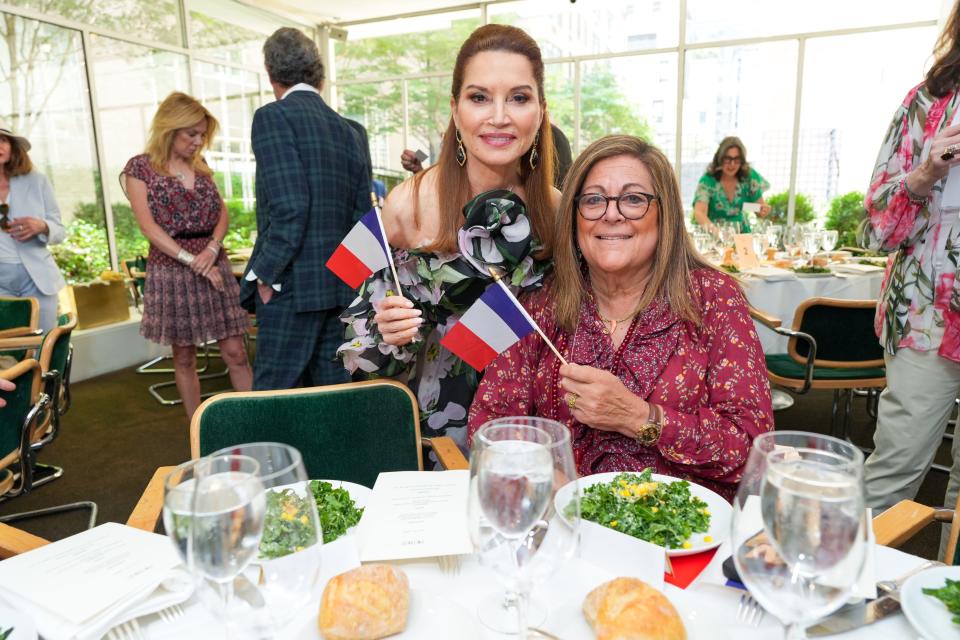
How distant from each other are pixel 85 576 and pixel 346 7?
986cm

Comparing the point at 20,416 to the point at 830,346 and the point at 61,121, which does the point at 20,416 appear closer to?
the point at 830,346

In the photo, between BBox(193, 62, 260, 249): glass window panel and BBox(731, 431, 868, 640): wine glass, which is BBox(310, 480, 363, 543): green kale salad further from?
BBox(193, 62, 260, 249): glass window panel

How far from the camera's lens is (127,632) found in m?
0.79

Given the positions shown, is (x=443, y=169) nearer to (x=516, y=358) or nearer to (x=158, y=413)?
(x=516, y=358)

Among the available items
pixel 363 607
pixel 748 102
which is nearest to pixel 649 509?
pixel 363 607

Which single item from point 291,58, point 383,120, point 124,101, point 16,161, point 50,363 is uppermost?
point 383,120

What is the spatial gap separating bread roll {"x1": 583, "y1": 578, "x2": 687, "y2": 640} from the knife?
179mm

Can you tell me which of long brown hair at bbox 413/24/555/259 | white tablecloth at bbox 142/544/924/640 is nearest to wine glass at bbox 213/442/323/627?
white tablecloth at bbox 142/544/924/640

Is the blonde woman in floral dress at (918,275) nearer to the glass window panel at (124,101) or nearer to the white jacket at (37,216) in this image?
the white jacket at (37,216)

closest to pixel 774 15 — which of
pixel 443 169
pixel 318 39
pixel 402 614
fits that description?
pixel 318 39

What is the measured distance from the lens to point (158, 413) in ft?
15.2

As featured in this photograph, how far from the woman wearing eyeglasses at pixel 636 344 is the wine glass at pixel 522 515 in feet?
2.23

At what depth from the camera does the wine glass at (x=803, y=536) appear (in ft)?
1.99

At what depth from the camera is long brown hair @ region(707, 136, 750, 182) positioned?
564 cm
